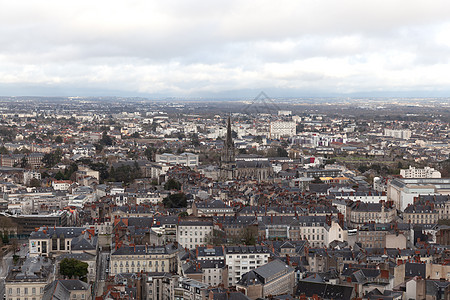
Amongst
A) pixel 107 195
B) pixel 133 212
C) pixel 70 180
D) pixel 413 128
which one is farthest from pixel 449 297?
pixel 413 128

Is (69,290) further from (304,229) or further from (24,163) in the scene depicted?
(24,163)

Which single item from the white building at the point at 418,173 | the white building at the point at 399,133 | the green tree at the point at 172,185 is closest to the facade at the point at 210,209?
the green tree at the point at 172,185

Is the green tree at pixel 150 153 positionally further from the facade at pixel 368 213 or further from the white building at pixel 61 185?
the facade at pixel 368 213

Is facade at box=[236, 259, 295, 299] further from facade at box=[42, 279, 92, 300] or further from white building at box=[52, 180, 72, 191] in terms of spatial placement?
white building at box=[52, 180, 72, 191]

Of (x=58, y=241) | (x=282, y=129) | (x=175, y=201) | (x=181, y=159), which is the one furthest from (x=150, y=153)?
(x=282, y=129)

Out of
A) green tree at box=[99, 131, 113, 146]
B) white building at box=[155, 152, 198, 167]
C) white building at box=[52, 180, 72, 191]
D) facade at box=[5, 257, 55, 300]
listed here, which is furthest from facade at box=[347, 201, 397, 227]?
green tree at box=[99, 131, 113, 146]

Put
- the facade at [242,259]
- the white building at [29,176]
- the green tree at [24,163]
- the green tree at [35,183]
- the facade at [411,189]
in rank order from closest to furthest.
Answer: the facade at [242,259], the facade at [411,189], the green tree at [35,183], the white building at [29,176], the green tree at [24,163]
